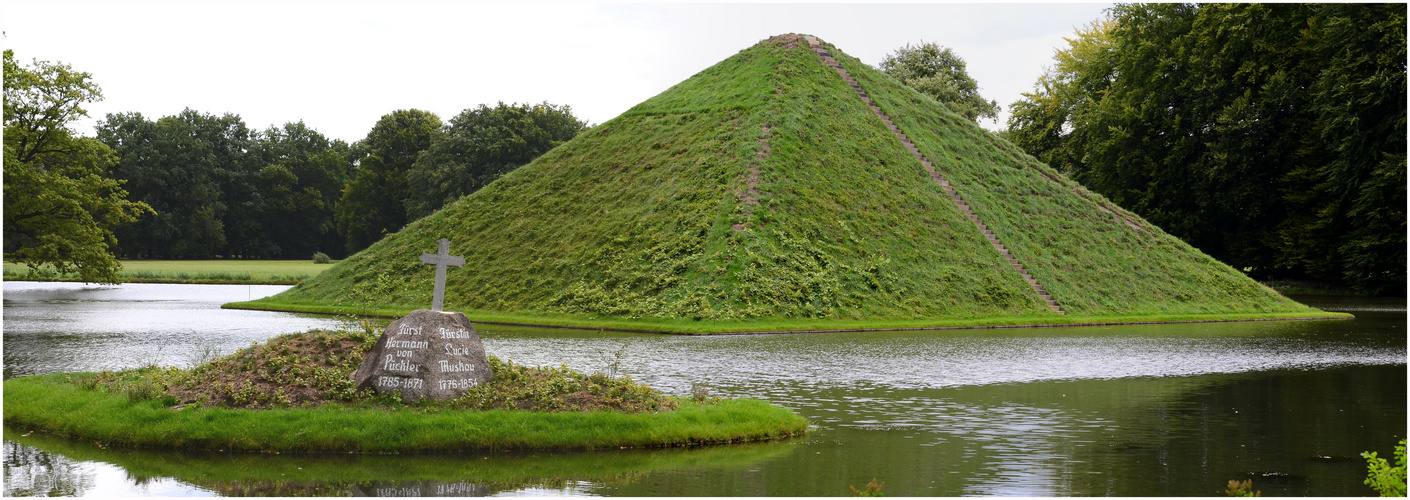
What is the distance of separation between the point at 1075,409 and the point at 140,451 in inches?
534

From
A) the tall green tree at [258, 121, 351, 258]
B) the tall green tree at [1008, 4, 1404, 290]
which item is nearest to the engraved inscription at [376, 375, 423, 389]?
the tall green tree at [1008, 4, 1404, 290]

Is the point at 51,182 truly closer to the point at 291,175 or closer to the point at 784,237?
the point at 784,237

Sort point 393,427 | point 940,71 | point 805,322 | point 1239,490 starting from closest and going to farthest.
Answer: point 1239,490
point 393,427
point 805,322
point 940,71

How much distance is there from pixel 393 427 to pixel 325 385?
1873 mm

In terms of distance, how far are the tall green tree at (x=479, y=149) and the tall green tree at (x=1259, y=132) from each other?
49.2 m

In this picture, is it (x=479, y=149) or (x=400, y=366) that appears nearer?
(x=400, y=366)

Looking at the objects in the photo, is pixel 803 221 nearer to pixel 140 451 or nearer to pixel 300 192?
pixel 140 451

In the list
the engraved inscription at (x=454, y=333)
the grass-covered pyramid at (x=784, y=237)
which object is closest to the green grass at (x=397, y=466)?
the engraved inscription at (x=454, y=333)

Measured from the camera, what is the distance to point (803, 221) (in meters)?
43.1

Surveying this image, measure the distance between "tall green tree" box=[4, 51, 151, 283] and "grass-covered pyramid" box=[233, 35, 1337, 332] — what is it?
1085cm

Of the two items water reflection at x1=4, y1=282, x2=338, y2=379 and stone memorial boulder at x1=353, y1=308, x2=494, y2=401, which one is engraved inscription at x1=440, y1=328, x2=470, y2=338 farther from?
water reflection at x1=4, y1=282, x2=338, y2=379

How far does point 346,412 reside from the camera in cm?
1430

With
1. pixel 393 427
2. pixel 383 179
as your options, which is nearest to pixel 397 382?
pixel 393 427

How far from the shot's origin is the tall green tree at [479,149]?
98812 millimetres
